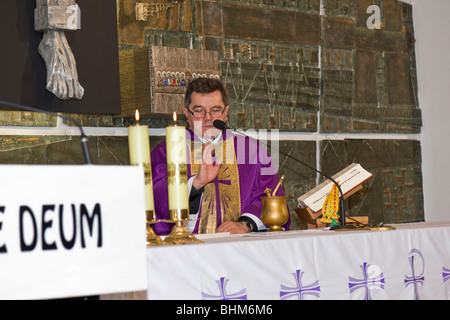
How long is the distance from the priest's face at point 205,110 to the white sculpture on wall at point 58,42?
758 mm

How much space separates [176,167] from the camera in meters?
2.52

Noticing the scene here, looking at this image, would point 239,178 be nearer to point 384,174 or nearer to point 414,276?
point 414,276

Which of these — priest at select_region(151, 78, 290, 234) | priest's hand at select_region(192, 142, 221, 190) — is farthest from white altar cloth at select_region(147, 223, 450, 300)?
priest at select_region(151, 78, 290, 234)

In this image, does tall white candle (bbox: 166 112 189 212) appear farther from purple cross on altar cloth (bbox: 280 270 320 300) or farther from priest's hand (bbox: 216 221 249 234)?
priest's hand (bbox: 216 221 249 234)

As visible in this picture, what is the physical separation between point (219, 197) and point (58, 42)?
143 centimetres

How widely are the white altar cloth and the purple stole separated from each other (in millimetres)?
1812

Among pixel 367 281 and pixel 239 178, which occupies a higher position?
pixel 239 178

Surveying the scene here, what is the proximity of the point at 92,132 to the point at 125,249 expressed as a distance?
3.28 m

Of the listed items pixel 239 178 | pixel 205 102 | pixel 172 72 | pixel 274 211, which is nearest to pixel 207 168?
pixel 274 211

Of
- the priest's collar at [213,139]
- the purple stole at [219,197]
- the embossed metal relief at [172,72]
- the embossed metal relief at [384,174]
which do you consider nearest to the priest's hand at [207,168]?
the purple stole at [219,197]

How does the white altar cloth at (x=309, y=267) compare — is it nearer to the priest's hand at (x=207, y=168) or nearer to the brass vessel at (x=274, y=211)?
the brass vessel at (x=274, y=211)

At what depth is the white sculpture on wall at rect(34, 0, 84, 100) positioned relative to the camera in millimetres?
4543

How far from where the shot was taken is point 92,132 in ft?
17.0
